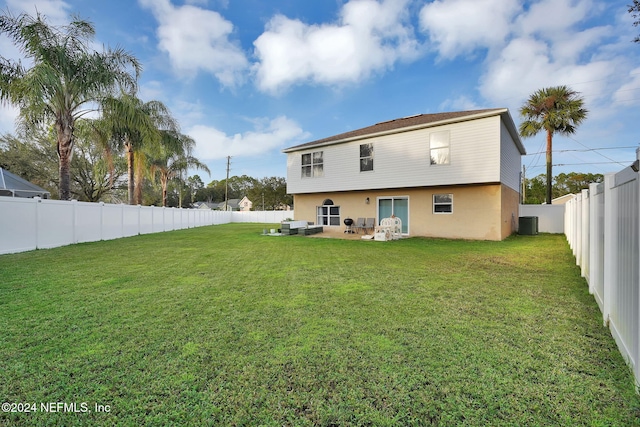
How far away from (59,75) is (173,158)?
16.0 m

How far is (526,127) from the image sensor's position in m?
18.0

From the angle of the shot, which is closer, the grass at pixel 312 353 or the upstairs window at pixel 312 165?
the grass at pixel 312 353

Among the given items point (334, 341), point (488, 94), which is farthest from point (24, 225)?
point (488, 94)

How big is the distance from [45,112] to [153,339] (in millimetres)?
11877

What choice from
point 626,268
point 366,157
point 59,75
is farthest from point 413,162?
point 59,75

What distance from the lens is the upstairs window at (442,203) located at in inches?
503

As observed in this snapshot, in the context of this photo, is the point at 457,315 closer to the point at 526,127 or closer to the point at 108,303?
the point at 108,303

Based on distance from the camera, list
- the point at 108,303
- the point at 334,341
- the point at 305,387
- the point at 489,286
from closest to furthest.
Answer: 1. the point at 305,387
2. the point at 334,341
3. the point at 108,303
4. the point at 489,286

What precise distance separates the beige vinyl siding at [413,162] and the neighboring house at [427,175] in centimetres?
3

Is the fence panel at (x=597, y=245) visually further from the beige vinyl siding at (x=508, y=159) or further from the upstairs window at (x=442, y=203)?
the upstairs window at (x=442, y=203)

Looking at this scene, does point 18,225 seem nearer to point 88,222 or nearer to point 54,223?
point 54,223

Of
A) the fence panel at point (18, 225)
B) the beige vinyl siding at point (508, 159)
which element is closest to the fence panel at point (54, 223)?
the fence panel at point (18, 225)

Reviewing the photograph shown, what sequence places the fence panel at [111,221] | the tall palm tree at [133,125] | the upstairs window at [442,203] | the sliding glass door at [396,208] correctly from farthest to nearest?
the sliding glass door at [396,208] < the upstairs window at [442,203] < the fence panel at [111,221] < the tall palm tree at [133,125]

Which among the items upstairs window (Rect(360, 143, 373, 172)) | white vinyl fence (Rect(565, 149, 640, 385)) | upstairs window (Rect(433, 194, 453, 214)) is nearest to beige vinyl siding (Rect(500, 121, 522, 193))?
upstairs window (Rect(433, 194, 453, 214))
